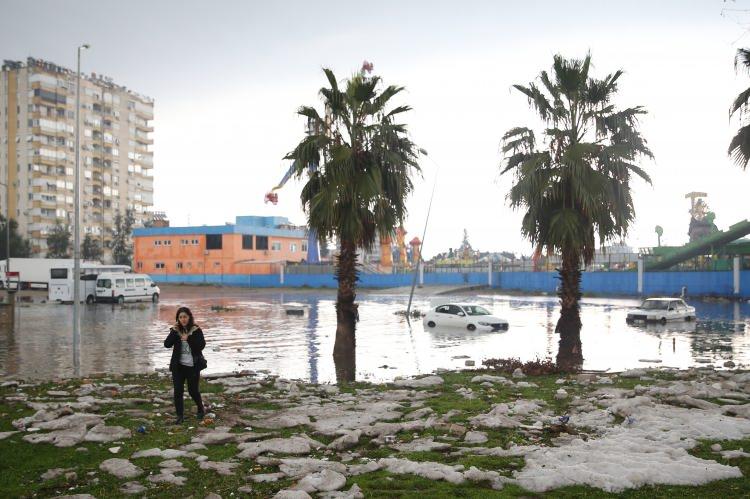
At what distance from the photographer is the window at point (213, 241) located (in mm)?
92125

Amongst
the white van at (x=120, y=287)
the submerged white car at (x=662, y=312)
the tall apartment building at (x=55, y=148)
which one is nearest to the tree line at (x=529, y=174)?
the submerged white car at (x=662, y=312)

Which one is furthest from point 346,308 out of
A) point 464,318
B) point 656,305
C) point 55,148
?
point 55,148

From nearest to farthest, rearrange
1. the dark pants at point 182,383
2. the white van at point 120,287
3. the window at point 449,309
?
the dark pants at point 182,383, the window at point 449,309, the white van at point 120,287

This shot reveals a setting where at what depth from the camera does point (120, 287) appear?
50781 mm

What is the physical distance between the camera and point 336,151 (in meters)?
17.8

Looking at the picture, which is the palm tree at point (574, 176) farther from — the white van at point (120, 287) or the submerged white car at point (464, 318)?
the white van at point (120, 287)

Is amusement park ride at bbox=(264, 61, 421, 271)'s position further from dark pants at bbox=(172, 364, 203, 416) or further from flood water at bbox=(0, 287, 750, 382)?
dark pants at bbox=(172, 364, 203, 416)

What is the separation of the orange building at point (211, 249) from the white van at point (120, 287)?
127ft

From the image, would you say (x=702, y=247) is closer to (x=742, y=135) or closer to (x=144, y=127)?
(x=742, y=135)

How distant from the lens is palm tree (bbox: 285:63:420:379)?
1762cm

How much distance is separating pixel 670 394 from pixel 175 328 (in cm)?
858

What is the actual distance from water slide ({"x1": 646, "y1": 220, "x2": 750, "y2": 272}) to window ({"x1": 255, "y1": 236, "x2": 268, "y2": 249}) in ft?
181

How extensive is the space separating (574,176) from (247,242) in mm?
80721

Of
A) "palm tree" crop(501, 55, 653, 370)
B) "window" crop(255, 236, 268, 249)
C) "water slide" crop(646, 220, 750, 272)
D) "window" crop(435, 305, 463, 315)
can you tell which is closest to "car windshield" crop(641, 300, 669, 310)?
"window" crop(435, 305, 463, 315)
